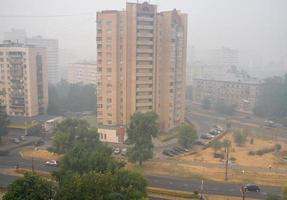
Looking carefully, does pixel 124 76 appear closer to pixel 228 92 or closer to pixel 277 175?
pixel 277 175

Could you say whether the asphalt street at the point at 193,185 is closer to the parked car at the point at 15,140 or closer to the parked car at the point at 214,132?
the parked car at the point at 15,140

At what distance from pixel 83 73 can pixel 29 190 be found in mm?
60336

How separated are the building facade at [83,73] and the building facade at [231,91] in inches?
880

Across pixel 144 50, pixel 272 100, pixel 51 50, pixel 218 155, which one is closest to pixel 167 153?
pixel 218 155

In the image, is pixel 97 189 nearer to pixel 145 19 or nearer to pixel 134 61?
pixel 134 61

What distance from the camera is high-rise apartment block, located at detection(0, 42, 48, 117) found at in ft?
125

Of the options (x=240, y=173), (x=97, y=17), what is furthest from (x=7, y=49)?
(x=240, y=173)

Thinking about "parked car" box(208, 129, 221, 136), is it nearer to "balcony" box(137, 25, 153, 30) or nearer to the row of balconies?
"balcony" box(137, 25, 153, 30)

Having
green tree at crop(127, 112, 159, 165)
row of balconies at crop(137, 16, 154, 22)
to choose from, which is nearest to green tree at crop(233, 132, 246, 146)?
green tree at crop(127, 112, 159, 165)

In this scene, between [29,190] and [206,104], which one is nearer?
[29,190]

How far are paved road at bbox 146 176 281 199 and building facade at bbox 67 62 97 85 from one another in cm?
5033

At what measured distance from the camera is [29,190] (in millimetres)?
14844

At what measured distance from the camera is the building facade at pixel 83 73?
237 feet

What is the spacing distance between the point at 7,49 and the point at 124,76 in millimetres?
13006
